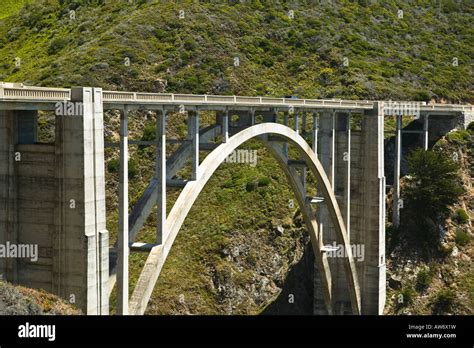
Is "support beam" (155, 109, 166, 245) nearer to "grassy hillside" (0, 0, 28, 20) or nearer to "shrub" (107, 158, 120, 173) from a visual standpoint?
"shrub" (107, 158, 120, 173)

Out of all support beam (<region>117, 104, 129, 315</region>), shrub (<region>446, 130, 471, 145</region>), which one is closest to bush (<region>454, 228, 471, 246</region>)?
shrub (<region>446, 130, 471, 145</region>)

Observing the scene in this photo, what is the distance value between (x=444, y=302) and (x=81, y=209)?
113ft

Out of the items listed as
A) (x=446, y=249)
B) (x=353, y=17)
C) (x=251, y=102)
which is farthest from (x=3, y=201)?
(x=353, y=17)

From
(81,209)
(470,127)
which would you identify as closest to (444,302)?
(470,127)

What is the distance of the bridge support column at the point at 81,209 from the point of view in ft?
75.5

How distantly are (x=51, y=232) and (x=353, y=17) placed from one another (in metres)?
A: 73.9

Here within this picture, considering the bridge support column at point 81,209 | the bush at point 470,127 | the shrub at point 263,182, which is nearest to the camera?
the bridge support column at point 81,209

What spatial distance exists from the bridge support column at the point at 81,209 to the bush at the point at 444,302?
32.7 metres

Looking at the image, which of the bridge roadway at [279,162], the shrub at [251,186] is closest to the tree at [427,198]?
the bridge roadway at [279,162]

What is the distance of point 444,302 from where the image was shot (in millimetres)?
50500

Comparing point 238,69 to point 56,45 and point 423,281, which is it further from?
point 423,281

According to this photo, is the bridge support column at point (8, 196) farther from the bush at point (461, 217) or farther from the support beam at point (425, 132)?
the support beam at point (425, 132)

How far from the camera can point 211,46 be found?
243 ft

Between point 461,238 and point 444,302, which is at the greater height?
point 461,238
